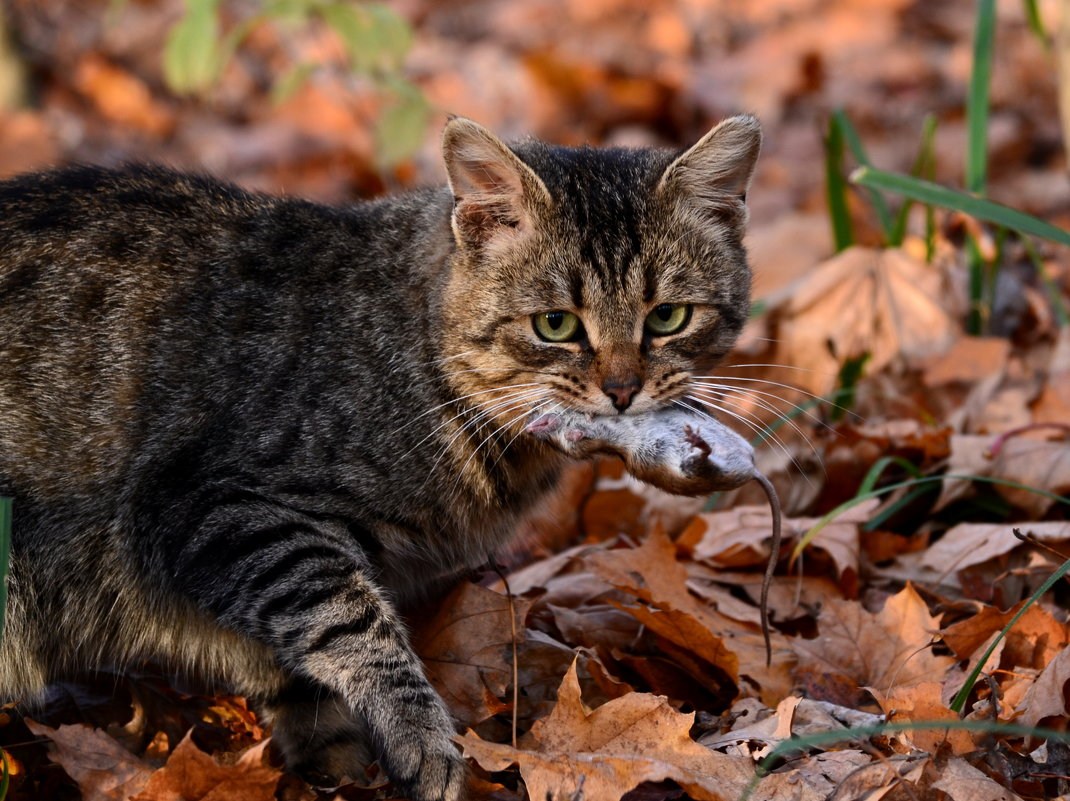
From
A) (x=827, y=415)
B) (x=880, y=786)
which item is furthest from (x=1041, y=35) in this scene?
(x=880, y=786)

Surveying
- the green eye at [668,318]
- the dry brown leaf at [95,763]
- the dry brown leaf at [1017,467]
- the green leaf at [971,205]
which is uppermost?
the green leaf at [971,205]

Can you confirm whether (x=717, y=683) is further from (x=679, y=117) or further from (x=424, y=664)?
(x=679, y=117)

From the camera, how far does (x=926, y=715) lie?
277 centimetres

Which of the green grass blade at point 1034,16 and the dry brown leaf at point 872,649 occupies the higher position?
the green grass blade at point 1034,16

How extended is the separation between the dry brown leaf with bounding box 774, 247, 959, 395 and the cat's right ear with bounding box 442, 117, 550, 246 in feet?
5.62

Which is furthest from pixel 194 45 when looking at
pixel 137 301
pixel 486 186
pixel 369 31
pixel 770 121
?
pixel 770 121

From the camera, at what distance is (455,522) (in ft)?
11.1

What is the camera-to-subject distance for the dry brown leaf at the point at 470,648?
3217 millimetres

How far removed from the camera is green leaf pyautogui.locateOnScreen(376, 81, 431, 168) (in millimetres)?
5516

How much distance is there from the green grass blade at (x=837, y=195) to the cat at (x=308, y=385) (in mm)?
1455

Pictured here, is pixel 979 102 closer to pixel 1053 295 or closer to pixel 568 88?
pixel 1053 295

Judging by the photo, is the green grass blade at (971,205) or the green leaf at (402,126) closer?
the green grass blade at (971,205)

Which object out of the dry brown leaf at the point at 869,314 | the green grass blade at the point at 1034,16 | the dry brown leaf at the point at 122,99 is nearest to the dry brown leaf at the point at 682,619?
the dry brown leaf at the point at 869,314

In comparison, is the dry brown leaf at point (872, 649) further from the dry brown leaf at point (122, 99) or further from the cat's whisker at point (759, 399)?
the dry brown leaf at point (122, 99)
